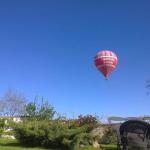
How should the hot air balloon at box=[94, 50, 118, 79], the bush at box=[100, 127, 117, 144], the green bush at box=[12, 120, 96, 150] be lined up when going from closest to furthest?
the green bush at box=[12, 120, 96, 150], the bush at box=[100, 127, 117, 144], the hot air balloon at box=[94, 50, 118, 79]

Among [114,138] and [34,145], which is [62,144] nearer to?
[34,145]

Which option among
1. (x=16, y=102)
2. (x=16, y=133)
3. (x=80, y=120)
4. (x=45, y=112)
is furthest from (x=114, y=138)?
(x=16, y=102)

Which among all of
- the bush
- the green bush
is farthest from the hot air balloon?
the green bush

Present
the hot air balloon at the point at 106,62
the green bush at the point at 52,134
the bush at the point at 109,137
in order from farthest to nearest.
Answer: the hot air balloon at the point at 106,62
the bush at the point at 109,137
the green bush at the point at 52,134

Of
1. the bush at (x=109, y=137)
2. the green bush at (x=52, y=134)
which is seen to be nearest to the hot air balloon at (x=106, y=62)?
the bush at (x=109, y=137)

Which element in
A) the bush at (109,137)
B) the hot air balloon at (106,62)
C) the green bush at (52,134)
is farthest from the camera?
the hot air balloon at (106,62)

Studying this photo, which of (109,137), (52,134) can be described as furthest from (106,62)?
(52,134)

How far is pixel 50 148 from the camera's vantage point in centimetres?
1667

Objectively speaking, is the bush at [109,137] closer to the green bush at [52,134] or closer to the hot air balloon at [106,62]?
the green bush at [52,134]

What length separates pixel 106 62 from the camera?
25016mm

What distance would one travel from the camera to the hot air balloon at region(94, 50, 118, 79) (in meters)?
25.0

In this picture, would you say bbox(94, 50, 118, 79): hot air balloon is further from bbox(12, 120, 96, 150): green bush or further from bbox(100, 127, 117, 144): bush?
bbox(12, 120, 96, 150): green bush

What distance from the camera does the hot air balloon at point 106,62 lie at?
25.0m

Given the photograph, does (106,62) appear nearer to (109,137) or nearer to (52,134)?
(109,137)
